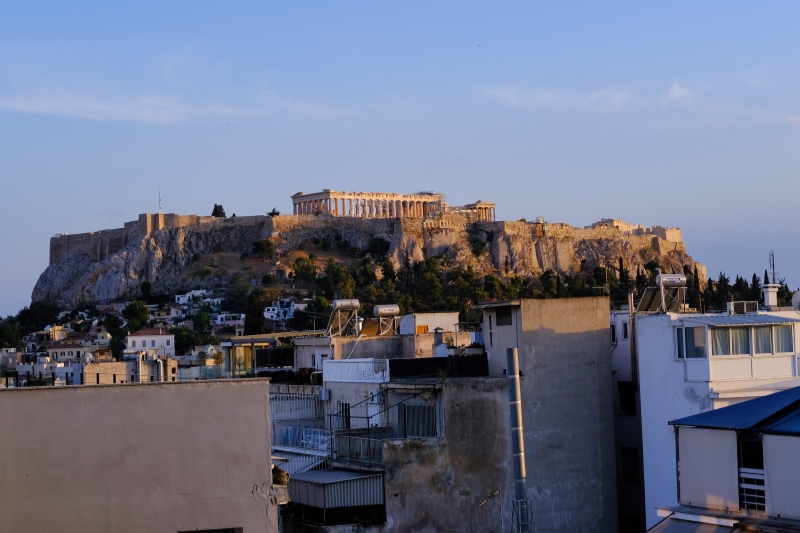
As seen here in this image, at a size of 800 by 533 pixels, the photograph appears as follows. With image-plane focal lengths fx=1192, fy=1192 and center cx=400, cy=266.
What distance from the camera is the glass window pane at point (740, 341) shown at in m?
20.4

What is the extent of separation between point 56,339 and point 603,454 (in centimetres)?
7625

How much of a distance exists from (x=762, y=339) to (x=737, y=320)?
60 cm

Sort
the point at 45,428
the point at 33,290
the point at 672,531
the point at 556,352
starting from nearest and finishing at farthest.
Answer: the point at 45,428
the point at 672,531
the point at 556,352
the point at 33,290

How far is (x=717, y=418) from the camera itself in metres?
16.0

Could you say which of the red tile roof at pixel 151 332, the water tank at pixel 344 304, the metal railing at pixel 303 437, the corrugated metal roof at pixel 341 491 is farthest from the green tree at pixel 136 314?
the corrugated metal roof at pixel 341 491

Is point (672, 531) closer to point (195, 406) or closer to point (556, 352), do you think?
point (195, 406)

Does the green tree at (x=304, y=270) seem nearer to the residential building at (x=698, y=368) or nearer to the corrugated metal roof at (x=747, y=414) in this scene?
the residential building at (x=698, y=368)

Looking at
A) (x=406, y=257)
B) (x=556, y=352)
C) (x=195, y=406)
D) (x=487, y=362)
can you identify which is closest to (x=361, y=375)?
(x=487, y=362)

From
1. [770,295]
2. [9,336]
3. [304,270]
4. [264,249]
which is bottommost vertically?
[9,336]

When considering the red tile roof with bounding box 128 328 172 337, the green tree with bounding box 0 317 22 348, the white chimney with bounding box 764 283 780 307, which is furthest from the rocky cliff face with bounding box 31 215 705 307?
the white chimney with bounding box 764 283 780 307

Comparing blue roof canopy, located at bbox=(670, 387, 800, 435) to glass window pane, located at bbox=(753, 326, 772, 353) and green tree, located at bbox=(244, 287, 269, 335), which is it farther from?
green tree, located at bbox=(244, 287, 269, 335)

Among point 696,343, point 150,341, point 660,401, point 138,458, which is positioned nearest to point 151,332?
point 150,341

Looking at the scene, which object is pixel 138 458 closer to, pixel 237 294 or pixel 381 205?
pixel 237 294

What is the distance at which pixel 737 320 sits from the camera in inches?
811
